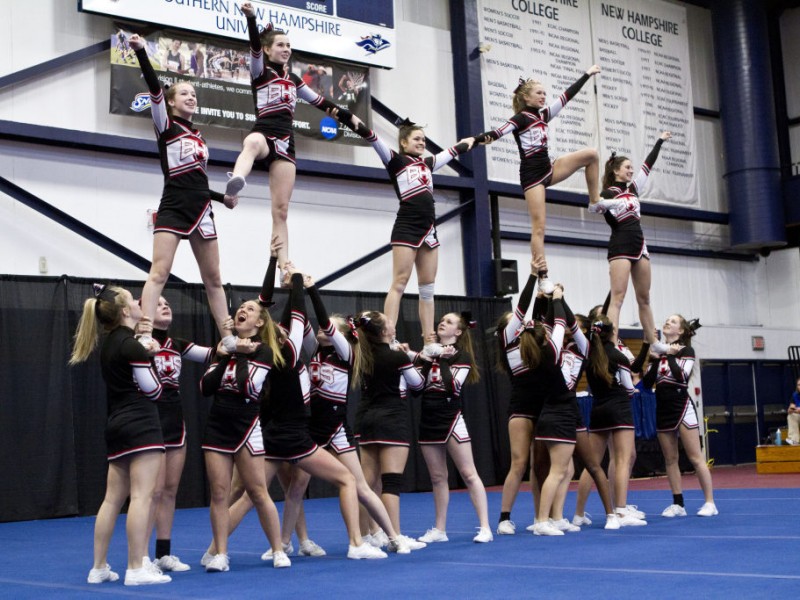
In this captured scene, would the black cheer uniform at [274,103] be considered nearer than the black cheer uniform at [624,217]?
Yes

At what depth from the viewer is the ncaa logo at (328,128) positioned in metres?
13.8

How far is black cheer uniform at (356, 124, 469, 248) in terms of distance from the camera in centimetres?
780

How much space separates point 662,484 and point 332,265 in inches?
211

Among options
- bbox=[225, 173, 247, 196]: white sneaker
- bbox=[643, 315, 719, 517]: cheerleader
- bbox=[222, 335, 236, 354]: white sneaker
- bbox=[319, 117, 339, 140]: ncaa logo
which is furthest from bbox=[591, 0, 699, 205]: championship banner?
bbox=[222, 335, 236, 354]: white sneaker

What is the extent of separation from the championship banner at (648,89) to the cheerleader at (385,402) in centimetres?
1103

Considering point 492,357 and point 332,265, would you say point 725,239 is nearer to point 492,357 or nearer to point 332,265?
point 492,357

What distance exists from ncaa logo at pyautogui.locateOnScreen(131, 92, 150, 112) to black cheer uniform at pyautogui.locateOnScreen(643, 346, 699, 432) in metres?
7.18

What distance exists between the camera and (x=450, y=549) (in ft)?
21.7

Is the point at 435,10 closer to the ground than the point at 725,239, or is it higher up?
higher up

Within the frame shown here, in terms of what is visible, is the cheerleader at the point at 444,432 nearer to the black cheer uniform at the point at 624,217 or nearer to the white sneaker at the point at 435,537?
the white sneaker at the point at 435,537

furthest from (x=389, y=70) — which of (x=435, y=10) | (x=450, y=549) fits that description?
(x=450, y=549)

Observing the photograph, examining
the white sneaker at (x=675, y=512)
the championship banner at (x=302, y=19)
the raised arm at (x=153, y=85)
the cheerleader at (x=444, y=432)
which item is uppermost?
the championship banner at (x=302, y=19)

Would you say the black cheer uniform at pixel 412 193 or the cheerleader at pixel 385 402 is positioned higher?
the black cheer uniform at pixel 412 193

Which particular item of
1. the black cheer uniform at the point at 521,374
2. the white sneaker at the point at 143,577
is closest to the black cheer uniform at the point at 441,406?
the black cheer uniform at the point at 521,374
